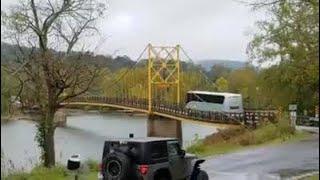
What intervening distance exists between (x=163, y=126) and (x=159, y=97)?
11.1m

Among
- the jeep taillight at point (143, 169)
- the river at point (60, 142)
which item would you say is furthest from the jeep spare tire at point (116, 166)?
the river at point (60, 142)

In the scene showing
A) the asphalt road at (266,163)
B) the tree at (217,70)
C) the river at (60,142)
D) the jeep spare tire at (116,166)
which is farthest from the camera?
the tree at (217,70)

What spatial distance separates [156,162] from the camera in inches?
597

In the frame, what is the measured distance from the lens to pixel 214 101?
79.5 m

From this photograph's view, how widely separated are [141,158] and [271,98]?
3392 centimetres

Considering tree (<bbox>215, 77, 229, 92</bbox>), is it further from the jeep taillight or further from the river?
the jeep taillight

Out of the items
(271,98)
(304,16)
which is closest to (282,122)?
(271,98)

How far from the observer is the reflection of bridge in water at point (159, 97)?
225 feet

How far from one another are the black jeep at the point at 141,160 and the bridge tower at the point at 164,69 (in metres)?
66.2

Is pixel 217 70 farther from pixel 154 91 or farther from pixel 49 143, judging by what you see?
pixel 49 143

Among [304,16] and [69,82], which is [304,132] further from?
[304,16]

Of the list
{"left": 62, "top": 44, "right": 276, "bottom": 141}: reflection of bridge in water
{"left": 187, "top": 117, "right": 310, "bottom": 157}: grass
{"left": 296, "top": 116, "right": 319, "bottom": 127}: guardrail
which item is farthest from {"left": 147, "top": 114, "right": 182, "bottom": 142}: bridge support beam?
{"left": 187, "top": 117, "right": 310, "bottom": 157}: grass

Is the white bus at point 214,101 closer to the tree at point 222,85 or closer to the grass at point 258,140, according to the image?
the tree at point 222,85

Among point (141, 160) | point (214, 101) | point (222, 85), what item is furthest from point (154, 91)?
point (141, 160)
